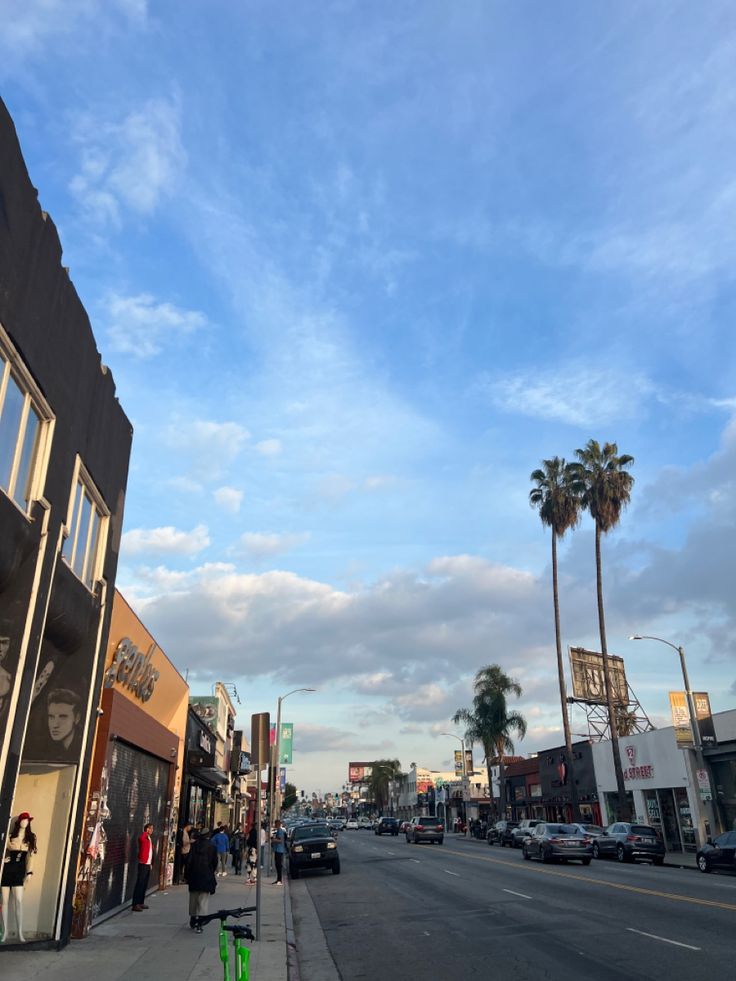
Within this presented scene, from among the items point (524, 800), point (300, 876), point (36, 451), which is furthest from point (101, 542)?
point (524, 800)

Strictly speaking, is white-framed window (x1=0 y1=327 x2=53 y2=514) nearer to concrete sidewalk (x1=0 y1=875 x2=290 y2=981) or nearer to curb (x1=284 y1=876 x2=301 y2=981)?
concrete sidewalk (x1=0 y1=875 x2=290 y2=981)

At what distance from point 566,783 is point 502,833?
652 cm

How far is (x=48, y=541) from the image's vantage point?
9.78 m

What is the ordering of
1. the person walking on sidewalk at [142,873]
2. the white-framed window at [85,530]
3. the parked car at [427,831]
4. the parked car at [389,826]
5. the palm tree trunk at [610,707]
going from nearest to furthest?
the white-framed window at [85,530] → the person walking on sidewalk at [142,873] → the palm tree trunk at [610,707] → the parked car at [427,831] → the parked car at [389,826]

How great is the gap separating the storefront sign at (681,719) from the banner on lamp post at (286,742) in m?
30.6

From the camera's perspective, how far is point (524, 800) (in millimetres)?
63344

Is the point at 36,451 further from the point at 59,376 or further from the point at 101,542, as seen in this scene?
the point at 101,542

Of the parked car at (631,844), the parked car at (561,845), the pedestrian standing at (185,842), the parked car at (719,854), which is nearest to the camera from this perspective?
the pedestrian standing at (185,842)

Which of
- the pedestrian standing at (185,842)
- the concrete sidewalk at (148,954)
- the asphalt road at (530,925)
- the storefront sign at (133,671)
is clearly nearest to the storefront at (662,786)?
the asphalt road at (530,925)

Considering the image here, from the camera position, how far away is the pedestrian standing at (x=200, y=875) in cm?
1327

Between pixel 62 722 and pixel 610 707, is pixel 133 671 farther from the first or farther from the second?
pixel 610 707

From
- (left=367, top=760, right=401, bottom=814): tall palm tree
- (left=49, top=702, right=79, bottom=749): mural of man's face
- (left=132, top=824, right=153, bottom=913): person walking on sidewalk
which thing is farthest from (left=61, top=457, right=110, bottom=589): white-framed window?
(left=367, top=760, right=401, bottom=814): tall palm tree

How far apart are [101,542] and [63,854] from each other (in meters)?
4.85

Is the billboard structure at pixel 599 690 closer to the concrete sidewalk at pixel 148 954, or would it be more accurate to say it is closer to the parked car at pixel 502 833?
the parked car at pixel 502 833
